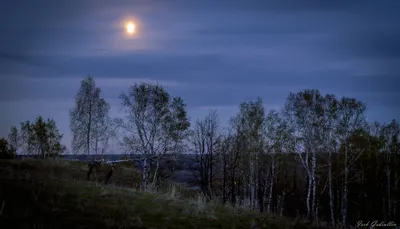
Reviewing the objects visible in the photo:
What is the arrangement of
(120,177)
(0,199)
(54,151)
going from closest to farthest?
(0,199)
(120,177)
(54,151)

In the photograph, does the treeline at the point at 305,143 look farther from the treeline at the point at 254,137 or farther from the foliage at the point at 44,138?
the foliage at the point at 44,138

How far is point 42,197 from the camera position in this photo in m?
9.83

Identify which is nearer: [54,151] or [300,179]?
[54,151]

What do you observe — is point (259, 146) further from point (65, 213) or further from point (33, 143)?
point (33, 143)

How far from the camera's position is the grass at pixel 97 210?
27.6 feet

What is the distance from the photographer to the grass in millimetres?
8406

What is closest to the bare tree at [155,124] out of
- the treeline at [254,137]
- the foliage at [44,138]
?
the treeline at [254,137]

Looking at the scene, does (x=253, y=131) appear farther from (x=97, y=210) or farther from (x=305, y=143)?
(x=97, y=210)

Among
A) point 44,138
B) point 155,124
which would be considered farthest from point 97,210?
point 44,138

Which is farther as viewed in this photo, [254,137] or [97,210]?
[254,137]

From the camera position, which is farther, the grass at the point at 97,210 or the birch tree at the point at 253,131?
the birch tree at the point at 253,131

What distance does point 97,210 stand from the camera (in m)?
9.65

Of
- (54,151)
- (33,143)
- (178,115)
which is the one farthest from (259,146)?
(33,143)

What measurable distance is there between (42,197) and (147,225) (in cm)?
363
